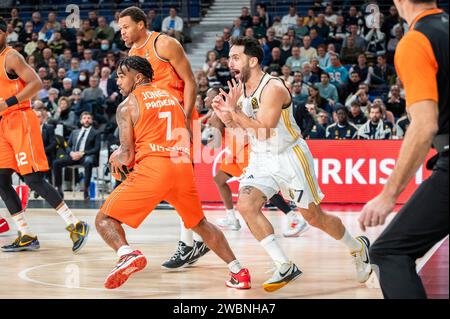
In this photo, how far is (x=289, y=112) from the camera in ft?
20.5

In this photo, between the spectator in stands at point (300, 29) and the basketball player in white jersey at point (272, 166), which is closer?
the basketball player in white jersey at point (272, 166)

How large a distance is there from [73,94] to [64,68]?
1625 mm

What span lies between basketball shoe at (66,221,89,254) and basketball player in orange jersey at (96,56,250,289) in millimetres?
1900

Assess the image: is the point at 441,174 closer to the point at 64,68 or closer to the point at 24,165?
the point at 24,165

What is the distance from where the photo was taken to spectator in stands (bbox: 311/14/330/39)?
643 inches

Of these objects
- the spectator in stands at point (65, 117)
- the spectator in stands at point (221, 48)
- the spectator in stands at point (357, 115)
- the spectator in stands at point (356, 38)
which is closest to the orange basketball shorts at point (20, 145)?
the spectator in stands at point (65, 117)

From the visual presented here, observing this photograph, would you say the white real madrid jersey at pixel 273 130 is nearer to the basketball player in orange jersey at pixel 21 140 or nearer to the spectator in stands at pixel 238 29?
the basketball player in orange jersey at pixel 21 140

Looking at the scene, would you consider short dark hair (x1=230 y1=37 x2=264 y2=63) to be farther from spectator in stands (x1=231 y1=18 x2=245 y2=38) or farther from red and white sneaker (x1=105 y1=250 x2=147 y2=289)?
spectator in stands (x1=231 y1=18 x2=245 y2=38)

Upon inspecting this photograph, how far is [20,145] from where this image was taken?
24.9 ft

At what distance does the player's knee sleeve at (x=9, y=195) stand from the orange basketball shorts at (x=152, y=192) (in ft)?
7.60

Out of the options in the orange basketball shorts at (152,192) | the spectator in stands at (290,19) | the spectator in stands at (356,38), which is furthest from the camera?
the spectator in stands at (290,19)

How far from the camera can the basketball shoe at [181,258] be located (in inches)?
272

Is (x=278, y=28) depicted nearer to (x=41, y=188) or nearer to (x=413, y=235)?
(x=41, y=188)
